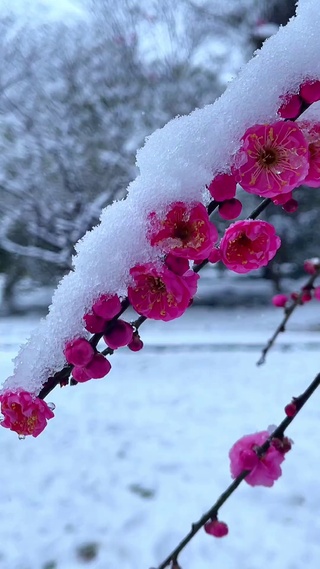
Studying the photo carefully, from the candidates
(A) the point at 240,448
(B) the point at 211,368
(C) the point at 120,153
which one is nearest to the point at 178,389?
(B) the point at 211,368

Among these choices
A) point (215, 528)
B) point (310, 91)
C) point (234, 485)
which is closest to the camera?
point (310, 91)

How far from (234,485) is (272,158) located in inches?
16.6

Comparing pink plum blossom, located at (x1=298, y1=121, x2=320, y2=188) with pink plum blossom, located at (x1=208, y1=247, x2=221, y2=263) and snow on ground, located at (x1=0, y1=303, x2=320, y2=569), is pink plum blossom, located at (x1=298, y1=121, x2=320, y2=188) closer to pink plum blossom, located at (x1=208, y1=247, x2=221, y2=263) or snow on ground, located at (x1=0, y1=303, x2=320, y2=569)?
pink plum blossom, located at (x1=208, y1=247, x2=221, y2=263)

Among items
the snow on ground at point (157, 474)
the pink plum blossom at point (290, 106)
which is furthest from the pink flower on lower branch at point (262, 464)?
the snow on ground at point (157, 474)

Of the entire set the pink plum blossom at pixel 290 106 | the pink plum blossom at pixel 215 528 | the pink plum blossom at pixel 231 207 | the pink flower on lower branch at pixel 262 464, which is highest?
the pink plum blossom at pixel 290 106

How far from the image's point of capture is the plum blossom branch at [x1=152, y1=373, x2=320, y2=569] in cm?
61

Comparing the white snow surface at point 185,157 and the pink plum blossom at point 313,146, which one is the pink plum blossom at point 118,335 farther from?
the pink plum blossom at point 313,146

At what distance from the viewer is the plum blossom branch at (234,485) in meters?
0.61

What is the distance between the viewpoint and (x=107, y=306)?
323mm

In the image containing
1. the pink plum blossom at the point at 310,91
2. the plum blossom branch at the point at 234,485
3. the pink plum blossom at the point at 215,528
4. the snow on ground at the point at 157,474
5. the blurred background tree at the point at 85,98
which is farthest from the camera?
the blurred background tree at the point at 85,98

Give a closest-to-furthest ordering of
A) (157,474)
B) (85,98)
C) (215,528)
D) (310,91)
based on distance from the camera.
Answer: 1. (310,91)
2. (215,528)
3. (157,474)
4. (85,98)

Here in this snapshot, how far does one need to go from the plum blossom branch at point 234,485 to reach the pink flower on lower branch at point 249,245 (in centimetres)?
30

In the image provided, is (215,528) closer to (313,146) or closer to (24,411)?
(24,411)

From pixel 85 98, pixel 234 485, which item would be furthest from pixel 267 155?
pixel 85 98
